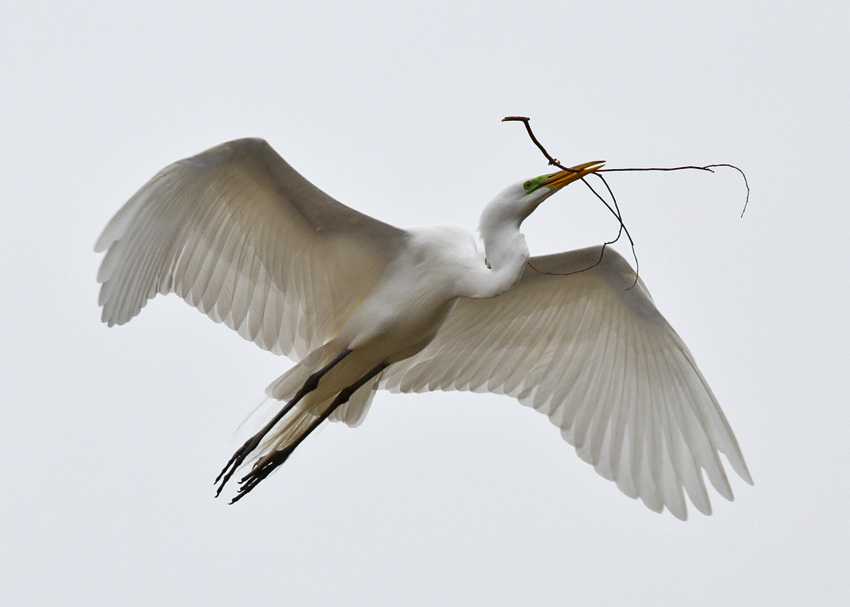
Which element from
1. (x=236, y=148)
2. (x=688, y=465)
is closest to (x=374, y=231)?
(x=236, y=148)

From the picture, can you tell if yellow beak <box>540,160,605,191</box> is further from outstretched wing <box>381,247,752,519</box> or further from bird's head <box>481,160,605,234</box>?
outstretched wing <box>381,247,752,519</box>

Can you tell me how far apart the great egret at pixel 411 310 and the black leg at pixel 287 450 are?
1 cm

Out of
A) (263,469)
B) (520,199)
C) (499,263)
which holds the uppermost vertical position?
(520,199)

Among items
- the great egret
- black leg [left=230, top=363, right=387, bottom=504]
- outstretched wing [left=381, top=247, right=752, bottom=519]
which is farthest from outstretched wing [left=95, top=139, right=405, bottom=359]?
outstretched wing [left=381, top=247, right=752, bottom=519]

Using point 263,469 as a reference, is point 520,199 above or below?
above

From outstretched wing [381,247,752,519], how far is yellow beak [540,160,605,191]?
0.99 m

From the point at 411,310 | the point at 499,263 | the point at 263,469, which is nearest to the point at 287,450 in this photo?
the point at 263,469

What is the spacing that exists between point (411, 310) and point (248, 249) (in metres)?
1.15

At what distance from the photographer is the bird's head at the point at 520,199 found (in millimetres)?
7305

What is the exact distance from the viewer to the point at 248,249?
316 inches

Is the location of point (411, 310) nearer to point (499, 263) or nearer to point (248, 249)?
point (499, 263)

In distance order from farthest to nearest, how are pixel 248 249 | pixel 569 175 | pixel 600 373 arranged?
pixel 600 373 → pixel 248 249 → pixel 569 175

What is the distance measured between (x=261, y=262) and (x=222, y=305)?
0.37 metres

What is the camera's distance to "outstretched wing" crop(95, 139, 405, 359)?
291 inches
